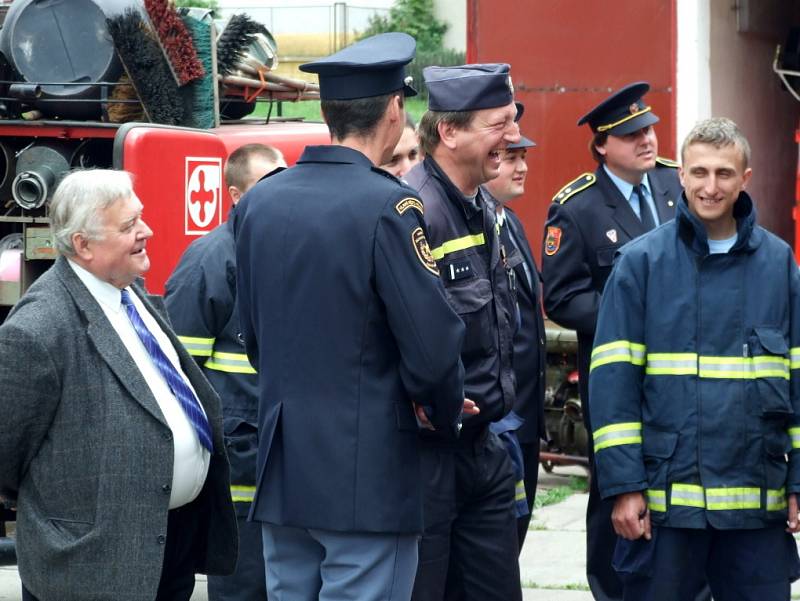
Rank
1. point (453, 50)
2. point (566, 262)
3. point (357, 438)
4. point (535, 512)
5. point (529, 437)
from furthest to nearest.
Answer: point (453, 50), point (535, 512), point (566, 262), point (529, 437), point (357, 438)

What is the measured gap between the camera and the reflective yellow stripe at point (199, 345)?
4.86 meters

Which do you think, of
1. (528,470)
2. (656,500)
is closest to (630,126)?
(528,470)

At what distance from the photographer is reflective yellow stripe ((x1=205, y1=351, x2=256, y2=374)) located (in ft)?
16.0

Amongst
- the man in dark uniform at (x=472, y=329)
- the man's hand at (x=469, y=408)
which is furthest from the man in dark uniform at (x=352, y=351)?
the man in dark uniform at (x=472, y=329)

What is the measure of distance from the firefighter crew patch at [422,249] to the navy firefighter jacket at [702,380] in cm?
85

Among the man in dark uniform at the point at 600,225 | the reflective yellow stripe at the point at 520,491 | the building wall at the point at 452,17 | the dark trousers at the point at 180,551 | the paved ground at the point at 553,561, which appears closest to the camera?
the dark trousers at the point at 180,551

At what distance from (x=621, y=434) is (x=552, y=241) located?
1.63 m

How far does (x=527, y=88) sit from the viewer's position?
7234 millimetres

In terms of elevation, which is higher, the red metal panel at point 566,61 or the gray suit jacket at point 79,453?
the red metal panel at point 566,61

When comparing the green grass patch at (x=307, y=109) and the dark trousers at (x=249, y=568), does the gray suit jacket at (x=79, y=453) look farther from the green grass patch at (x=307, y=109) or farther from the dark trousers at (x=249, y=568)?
the green grass patch at (x=307, y=109)

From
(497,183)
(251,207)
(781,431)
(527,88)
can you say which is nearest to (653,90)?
(527,88)

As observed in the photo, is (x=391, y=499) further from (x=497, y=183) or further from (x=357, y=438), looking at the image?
(x=497, y=183)

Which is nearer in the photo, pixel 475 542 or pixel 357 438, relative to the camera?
pixel 357 438

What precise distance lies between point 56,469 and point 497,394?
1202mm
